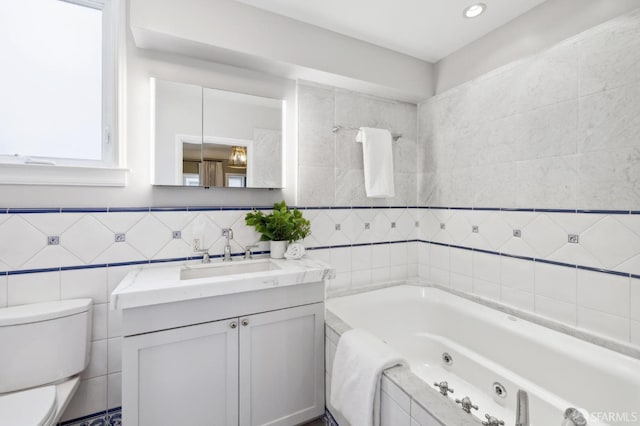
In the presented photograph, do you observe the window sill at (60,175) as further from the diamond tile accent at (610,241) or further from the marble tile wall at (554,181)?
the diamond tile accent at (610,241)

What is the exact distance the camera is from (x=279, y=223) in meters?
1.77

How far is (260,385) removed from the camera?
143 centimetres

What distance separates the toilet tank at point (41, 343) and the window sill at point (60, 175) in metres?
0.60

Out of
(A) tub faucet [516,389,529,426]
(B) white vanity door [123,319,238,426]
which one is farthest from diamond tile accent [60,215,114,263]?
(A) tub faucet [516,389,529,426]

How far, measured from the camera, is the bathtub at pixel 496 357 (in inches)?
49.1

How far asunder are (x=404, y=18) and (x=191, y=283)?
77.6 inches

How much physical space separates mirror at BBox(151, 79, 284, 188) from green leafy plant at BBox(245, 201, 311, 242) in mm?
200

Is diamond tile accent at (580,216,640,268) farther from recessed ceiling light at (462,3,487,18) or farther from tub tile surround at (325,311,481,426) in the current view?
recessed ceiling light at (462,3,487,18)

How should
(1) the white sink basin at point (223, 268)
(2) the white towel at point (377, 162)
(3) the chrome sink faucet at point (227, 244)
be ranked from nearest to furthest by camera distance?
(1) the white sink basin at point (223, 268), (3) the chrome sink faucet at point (227, 244), (2) the white towel at point (377, 162)

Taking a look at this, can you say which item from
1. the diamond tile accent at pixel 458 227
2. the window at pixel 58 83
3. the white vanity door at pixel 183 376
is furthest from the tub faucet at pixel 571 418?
the window at pixel 58 83

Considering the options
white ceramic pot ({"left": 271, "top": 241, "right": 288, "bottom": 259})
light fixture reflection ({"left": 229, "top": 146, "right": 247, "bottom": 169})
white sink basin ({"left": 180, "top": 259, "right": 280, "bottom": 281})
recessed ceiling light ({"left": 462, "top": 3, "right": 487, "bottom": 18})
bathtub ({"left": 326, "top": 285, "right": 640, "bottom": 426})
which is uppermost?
recessed ceiling light ({"left": 462, "top": 3, "right": 487, "bottom": 18})

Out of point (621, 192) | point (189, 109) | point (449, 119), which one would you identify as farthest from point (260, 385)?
point (449, 119)

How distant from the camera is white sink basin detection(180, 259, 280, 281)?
162 cm

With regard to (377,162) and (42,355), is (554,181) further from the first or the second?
(42,355)
